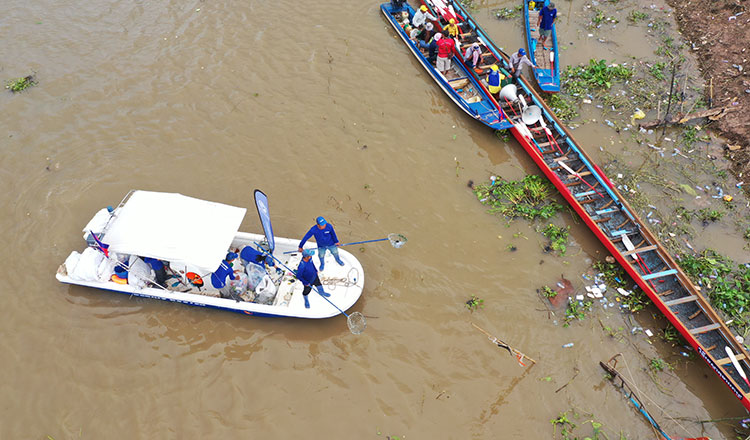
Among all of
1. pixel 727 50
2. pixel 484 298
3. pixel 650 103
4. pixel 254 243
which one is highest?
pixel 727 50

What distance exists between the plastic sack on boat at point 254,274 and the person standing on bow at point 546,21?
416 inches

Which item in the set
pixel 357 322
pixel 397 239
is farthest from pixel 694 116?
pixel 357 322

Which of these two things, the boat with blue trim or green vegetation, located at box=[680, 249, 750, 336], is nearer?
the boat with blue trim

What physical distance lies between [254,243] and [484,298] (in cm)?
471

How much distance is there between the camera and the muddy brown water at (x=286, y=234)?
763 centimetres

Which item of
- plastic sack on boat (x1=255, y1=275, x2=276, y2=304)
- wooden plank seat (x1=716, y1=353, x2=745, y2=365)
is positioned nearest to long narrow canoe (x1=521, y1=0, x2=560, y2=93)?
wooden plank seat (x1=716, y1=353, x2=745, y2=365)

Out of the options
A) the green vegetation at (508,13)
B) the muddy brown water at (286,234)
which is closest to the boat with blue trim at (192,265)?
the muddy brown water at (286,234)

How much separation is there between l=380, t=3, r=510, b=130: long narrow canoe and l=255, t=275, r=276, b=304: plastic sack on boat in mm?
6536

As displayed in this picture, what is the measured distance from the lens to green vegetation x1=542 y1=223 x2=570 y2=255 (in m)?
9.38

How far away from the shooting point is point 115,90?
12.6 m

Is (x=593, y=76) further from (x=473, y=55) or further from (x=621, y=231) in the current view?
(x=621, y=231)

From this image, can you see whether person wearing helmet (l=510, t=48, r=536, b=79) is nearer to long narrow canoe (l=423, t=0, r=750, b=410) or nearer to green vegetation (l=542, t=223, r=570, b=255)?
long narrow canoe (l=423, t=0, r=750, b=410)

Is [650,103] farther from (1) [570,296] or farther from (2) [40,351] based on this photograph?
(2) [40,351]

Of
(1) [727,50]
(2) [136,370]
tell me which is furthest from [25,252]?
(1) [727,50]
